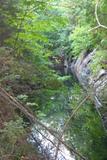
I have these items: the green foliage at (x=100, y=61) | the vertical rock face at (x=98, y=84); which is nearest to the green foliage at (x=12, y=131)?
the vertical rock face at (x=98, y=84)

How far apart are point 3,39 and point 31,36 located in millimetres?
1850

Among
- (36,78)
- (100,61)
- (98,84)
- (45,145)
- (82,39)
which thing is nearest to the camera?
(45,145)

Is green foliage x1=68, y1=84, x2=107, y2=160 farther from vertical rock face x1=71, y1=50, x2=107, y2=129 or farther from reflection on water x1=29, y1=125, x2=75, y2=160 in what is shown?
reflection on water x1=29, y1=125, x2=75, y2=160

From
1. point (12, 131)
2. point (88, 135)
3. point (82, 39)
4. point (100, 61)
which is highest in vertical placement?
point (82, 39)

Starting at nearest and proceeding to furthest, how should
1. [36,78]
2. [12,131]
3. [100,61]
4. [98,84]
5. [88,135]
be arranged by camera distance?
[12,131] → [88,135] → [36,78] → [98,84] → [100,61]

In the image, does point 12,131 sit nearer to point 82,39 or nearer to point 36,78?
point 36,78

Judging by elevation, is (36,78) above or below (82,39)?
below

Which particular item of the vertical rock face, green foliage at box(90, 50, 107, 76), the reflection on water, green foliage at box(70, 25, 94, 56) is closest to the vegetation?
green foliage at box(90, 50, 107, 76)

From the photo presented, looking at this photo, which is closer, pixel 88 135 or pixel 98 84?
pixel 88 135

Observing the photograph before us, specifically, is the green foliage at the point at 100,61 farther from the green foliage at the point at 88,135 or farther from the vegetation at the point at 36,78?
the green foliage at the point at 88,135

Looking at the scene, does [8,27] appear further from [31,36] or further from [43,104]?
[43,104]

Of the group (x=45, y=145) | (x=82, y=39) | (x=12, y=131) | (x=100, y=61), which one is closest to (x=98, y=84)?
(x=100, y=61)

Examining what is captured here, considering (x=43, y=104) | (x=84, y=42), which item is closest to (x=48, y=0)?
(x=43, y=104)

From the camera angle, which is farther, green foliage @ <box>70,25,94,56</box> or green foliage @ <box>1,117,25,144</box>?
green foliage @ <box>70,25,94,56</box>
